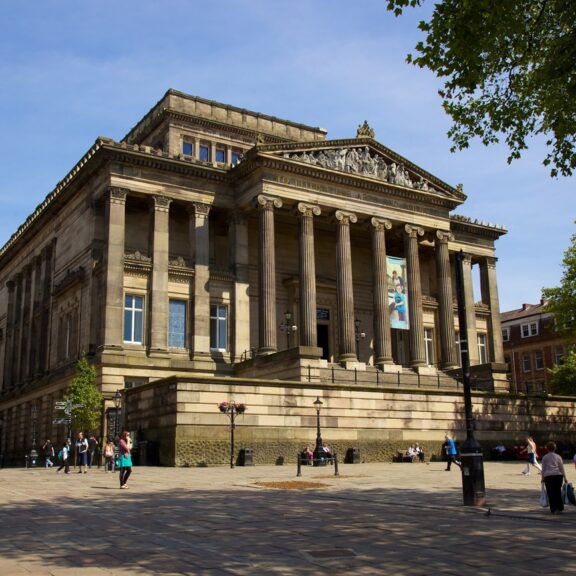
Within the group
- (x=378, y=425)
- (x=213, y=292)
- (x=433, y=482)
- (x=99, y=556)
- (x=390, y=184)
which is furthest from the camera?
(x=390, y=184)

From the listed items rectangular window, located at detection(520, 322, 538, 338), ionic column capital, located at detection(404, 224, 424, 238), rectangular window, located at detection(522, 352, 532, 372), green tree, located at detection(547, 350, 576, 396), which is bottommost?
green tree, located at detection(547, 350, 576, 396)

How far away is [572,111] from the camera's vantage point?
63.5 ft

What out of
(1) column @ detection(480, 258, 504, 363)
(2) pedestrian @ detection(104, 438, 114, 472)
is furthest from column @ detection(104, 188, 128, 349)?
(1) column @ detection(480, 258, 504, 363)

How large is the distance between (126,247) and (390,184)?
63.7 ft

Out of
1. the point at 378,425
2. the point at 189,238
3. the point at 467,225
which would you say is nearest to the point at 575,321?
the point at 467,225

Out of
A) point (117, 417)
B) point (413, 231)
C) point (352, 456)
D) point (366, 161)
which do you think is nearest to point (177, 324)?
point (117, 417)

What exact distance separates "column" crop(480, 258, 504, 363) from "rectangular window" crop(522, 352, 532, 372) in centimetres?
2634

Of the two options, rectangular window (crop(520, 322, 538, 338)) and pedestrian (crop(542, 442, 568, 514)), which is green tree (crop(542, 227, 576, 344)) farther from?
pedestrian (crop(542, 442, 568, 514))

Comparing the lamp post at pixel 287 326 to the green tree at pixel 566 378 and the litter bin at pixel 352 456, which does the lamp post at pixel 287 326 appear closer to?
the litter bin at pixel 352 456

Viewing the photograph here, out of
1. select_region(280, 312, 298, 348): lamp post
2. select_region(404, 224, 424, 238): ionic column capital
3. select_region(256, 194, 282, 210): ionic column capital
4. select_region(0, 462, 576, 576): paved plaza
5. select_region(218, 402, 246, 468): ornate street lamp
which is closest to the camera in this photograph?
select_region(0, 462, 576, 576): paved plaza

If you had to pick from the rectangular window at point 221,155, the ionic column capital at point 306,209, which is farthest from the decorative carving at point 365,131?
the rectangular window at point 221,155

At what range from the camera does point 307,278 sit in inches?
1885

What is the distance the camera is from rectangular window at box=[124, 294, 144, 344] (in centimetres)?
4612

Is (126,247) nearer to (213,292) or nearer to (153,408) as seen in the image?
(213,292)
